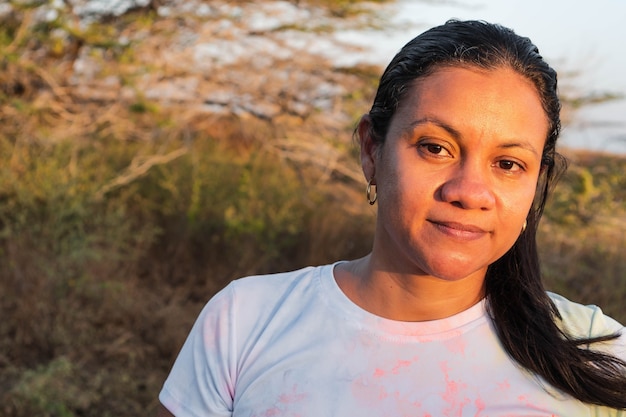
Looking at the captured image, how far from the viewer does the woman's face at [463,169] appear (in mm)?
1300

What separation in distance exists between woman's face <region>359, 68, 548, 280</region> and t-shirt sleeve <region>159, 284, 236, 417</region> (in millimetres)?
394

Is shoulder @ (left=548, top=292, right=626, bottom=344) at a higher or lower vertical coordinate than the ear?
lower

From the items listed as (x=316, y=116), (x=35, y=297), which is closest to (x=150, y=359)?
(x=35, y=297)

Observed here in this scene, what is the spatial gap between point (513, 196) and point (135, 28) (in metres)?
4.85

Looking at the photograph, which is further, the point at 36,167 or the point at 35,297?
the point at 36,167

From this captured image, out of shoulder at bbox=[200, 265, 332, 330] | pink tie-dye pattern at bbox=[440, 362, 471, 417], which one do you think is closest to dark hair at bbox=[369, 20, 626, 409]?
pink tie-dye pattern at bbox=[440, 362, 471, 417]

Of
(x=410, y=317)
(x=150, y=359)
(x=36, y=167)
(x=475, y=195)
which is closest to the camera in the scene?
(x=475, y=195)

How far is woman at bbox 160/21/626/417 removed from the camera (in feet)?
4.27

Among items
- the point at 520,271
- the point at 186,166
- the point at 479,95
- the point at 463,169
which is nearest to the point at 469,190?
the point at 463,169

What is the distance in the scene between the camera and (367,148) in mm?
1561

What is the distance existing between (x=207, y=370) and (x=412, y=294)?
0.44m

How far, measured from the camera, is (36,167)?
5.21 meters

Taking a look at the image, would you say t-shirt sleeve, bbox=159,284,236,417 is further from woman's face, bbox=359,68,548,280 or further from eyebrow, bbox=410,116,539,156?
eyebrow, bbox=410,116,539,156

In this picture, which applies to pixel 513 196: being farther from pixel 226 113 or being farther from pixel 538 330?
pixel 226 113
